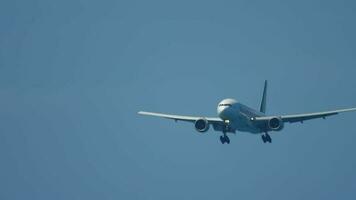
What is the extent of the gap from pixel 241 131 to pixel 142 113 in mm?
16651

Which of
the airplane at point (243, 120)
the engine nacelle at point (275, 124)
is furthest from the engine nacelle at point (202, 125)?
the engine nacelle at point (275, 124)

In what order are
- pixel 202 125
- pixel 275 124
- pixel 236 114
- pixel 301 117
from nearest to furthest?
1. pixel 236 114
2. pixel 275 124
3. pixel 202 125
4. pixel 301 117

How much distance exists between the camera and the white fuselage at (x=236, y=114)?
360 ft

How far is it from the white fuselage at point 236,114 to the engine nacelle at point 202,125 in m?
3.08

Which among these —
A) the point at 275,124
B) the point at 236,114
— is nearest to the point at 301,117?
the point at 275,124

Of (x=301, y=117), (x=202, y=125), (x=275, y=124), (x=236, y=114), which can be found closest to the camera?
→ (x=236, y=114)

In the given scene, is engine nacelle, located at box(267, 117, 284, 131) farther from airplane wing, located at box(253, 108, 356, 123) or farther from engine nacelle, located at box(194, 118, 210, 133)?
engine nacelle, located at box(194, 118, 210, 133)

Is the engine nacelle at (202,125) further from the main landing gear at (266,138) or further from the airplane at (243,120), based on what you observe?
the main landing gear at (266,138)

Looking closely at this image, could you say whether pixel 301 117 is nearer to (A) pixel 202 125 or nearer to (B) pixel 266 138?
(B) pixel 266 138

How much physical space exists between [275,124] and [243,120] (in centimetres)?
422

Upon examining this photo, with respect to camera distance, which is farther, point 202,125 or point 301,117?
point 301,117

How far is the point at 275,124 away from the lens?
370 feet

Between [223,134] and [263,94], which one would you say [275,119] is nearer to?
[223,134]

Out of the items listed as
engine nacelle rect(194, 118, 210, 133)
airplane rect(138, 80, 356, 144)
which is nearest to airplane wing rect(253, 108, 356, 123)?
airplane rect(138, 80, 356, 144)
